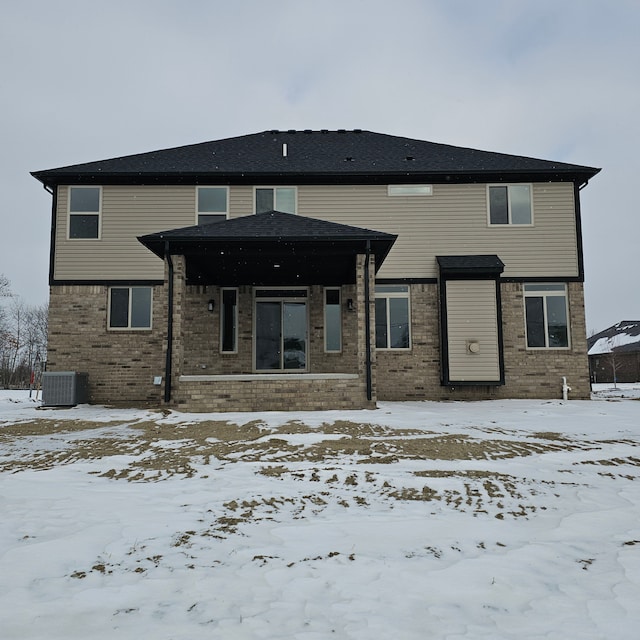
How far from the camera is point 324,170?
1300 cm

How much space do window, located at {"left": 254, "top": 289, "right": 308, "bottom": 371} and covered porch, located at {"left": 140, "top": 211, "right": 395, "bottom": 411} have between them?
0.03 metres

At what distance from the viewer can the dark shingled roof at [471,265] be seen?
12.1 m

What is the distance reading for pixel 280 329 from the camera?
1305cm

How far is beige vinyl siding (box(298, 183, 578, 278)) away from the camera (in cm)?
1288

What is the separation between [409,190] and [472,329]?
3989 mm

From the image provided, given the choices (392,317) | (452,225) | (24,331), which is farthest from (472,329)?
(24,331)

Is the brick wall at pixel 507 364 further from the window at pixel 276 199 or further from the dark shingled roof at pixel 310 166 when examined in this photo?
the window at pixel 276 199

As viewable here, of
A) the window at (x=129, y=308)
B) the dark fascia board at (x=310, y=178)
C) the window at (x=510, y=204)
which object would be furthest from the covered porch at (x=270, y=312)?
the window at (x=510, y=204)

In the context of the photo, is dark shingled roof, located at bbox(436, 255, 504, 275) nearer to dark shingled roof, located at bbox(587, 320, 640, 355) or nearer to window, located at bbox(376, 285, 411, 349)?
window, located at bbox(376, 285, 411, 349)

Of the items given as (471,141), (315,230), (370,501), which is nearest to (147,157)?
(315,230)

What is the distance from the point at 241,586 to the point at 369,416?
6418 mm

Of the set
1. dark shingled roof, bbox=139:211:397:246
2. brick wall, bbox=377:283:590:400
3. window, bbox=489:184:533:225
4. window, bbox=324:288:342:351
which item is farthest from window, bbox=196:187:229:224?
window, bbox=489:184:533:225

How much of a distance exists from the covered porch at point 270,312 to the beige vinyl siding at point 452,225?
5.96 ft

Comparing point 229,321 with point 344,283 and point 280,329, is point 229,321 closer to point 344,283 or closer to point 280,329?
point 280,329
